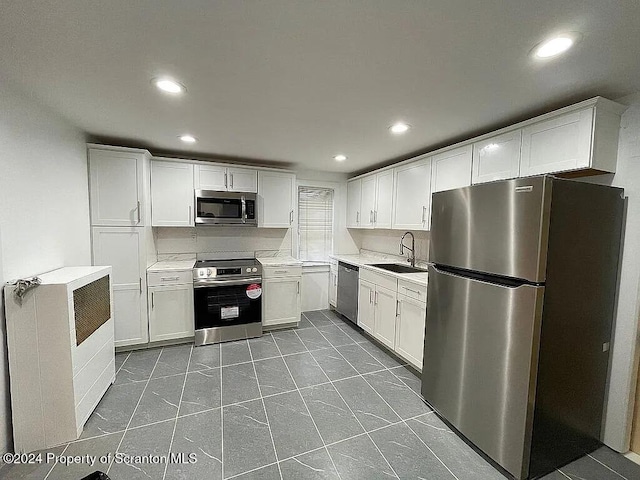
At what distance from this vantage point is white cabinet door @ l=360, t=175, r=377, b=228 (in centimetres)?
389

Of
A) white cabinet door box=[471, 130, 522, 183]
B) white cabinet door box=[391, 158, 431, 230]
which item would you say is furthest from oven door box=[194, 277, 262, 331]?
white cabinet door box=[471, 130, 522, 183]

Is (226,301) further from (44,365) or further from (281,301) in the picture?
(44,365)

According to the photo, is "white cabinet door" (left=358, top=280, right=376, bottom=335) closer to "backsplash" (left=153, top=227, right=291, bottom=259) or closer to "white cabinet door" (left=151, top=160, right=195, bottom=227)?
"backsplash" (left=153, top=227, right=291, bottom=259)

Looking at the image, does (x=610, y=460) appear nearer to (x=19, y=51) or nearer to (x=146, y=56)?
(x=146, y=56)

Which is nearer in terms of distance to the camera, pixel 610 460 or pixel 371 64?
pixel 371 64

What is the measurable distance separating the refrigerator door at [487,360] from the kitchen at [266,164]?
0.87ft

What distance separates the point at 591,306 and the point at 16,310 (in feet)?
11.7

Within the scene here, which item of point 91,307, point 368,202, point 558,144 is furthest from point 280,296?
point 558,144

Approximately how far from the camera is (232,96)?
1824 millimetres

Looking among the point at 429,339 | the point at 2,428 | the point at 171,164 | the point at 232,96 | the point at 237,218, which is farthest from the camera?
the point at 237,218

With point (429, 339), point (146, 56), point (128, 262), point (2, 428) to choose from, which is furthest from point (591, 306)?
point (128, 262)

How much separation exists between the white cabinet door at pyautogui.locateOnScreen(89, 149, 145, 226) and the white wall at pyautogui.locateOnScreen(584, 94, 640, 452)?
13.5 ft

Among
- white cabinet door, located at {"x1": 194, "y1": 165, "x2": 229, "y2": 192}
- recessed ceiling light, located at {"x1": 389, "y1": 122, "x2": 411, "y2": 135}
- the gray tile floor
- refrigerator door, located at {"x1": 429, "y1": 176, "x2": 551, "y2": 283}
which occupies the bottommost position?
the gray tile floor

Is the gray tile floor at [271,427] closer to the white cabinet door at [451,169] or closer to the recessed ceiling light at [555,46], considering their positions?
the white cabinet door at [451,169]
